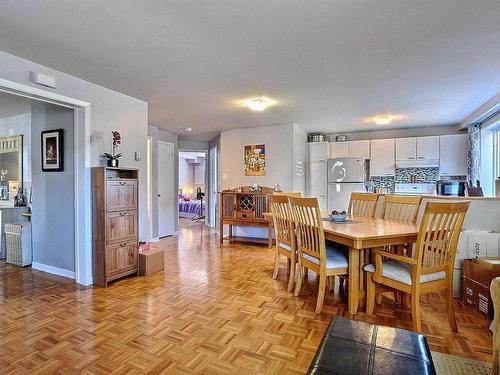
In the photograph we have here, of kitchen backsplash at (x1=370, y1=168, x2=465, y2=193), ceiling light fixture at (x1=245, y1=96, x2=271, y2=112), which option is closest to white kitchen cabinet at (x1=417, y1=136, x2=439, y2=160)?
kitchen backsplash at (x1=370, y1=168, x2=465, y2=193)

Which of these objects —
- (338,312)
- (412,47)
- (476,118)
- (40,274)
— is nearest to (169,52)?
(412,47)

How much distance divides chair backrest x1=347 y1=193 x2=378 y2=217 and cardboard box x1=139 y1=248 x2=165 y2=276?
259cm

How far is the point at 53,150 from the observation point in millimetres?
3396

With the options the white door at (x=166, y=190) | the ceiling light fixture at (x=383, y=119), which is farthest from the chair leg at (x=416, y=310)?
the white door at (x=166, y=190)

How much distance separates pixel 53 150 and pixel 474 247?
4728 mm

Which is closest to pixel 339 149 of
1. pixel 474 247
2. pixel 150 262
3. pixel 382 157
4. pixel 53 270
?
pixel 382 157

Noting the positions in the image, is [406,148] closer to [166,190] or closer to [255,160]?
[255,160]

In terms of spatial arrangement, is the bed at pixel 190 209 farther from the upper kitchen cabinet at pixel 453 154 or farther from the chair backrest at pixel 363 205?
the upper kitchen cabinet at pixel 453 154

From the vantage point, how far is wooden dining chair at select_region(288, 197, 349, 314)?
238 cm

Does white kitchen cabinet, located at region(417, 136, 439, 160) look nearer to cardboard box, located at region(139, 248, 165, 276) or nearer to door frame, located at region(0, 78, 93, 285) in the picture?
cardboard box, located at region(139, 248, 165, 276)

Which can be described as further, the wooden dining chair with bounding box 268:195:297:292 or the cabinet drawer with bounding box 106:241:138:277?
the cabinet drawer with bounding box 106:241:138:277

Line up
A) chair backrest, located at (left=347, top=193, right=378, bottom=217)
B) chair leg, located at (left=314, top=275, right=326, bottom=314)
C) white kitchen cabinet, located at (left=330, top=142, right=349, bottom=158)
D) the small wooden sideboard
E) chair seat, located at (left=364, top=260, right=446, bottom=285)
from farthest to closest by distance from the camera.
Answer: white kitchen cabinet, located at (left=330, top=142, right=349, bottom=158) < the small wooden sideboard < chair backrest, located at (left=347, top=193, right=378, bottom=217) < chair leg, located at (left=314, top=275, right=326, bottom=314) < chair seat, located at (left=364, top=260, right=446, bottom=285)

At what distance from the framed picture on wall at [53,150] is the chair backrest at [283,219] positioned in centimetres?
259

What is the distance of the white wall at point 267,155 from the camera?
5.28 metres
